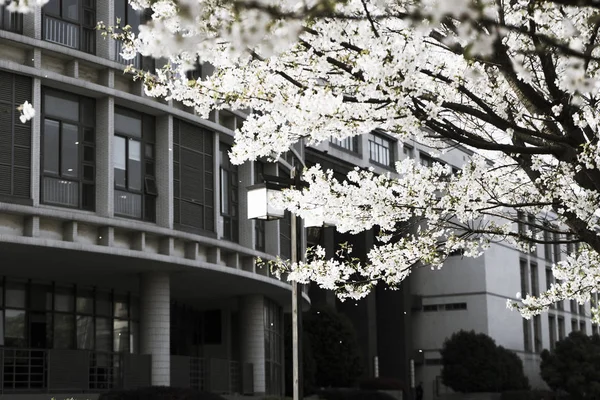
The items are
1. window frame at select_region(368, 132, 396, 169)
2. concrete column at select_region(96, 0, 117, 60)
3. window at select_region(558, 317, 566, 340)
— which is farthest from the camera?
window at select_region(558, 317, 566, 340)

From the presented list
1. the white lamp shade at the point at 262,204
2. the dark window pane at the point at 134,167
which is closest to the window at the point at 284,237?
the dark window pane at the point at 134,167

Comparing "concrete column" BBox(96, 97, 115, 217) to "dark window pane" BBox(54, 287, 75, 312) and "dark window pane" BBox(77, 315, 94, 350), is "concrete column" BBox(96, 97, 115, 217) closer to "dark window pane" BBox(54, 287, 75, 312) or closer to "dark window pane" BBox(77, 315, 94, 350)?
"dark window pane" BBox(54, 287, 75, 312)

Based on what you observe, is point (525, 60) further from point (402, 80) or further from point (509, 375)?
point (509, 375)

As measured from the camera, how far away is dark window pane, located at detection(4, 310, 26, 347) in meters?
26.6

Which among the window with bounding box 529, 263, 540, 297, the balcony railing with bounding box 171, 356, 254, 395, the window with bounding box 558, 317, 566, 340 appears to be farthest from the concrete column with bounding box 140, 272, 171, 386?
the window with bounding box 558, 317, 566, 340

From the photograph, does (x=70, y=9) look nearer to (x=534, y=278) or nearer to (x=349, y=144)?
(x=349, y=144)

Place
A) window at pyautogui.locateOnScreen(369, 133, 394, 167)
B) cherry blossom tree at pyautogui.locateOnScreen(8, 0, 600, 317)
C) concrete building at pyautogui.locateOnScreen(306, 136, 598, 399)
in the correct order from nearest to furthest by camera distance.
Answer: cherry blossom tree at pyautogui.locateOnScreen(8, 0, 600, 317)
concrete building at pyautogui.locateOnScreen(306, 136, 598, 399)
window at pyautogui.locateOnScreen(369, 133, 394, 167)

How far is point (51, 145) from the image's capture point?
2416cm

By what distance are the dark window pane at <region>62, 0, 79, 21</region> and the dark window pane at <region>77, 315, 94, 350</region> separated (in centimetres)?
874

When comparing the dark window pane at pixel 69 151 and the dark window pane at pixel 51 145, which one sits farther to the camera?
the dark window pane at pixel 69 151

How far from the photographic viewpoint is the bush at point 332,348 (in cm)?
4778

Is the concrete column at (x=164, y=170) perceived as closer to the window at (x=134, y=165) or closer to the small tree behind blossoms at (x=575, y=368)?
the window at (x=134, y=165)

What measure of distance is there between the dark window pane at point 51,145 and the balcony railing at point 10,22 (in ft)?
7.40

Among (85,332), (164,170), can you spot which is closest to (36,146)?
(164,170)
